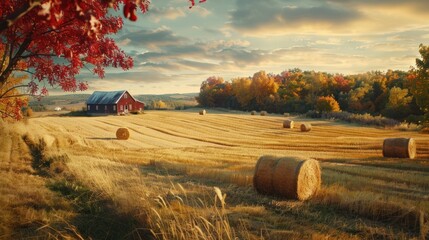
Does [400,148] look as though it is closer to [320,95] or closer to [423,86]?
[423,86]

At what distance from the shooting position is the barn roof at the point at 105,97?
7400 centimetres

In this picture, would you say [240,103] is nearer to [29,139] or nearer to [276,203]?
[29,139]

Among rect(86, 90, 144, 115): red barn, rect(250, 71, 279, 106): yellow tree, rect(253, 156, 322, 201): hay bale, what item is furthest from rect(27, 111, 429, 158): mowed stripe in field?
rect(250, 71, 279, 106): yellow tree

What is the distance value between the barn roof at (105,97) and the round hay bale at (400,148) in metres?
56.5

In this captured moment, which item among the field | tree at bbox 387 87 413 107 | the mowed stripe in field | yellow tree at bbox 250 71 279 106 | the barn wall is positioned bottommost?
the mowed stripe in field

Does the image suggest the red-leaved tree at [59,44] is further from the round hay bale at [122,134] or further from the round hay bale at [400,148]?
the round hay bale at [122,134]

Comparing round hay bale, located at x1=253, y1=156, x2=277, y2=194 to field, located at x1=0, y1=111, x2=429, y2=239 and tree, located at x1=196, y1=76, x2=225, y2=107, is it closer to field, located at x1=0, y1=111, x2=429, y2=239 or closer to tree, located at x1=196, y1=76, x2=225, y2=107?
field, located at x1=0, y1=111, x2=429, y2=239

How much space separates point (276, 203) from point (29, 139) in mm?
18859

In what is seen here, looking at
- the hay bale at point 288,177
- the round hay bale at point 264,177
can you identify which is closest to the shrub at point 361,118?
the hay bale at point 288,177

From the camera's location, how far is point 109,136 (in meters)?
37.5

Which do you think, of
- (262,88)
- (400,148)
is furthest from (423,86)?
(262,88)

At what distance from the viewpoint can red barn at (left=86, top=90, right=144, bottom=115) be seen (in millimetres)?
73438

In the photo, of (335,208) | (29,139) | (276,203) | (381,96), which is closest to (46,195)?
(276,203)

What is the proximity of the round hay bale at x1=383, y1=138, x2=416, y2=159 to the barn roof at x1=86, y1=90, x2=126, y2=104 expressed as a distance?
185ft
